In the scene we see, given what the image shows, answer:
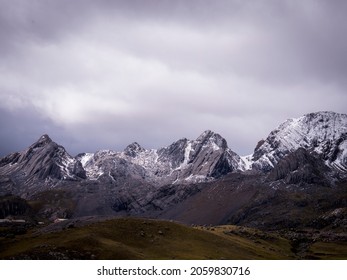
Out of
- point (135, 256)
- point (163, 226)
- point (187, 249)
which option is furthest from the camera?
point (163, 226)

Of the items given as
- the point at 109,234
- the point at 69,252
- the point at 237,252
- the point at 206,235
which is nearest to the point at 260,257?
the point at 237,252

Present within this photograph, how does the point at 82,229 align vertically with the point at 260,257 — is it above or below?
above

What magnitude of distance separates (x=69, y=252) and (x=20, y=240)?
34599 millimetres

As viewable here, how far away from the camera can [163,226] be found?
17312 centimetres
